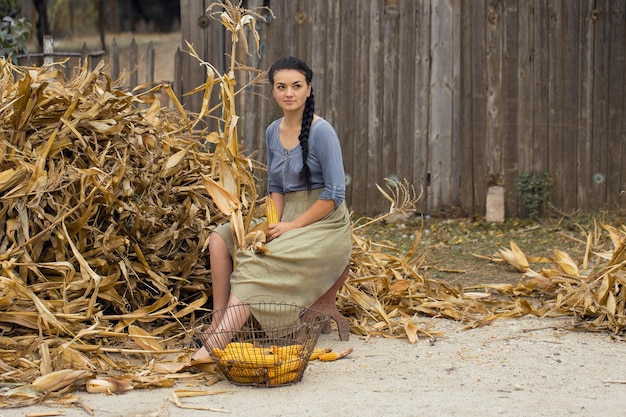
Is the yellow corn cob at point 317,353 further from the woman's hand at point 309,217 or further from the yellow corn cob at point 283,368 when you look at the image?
the woman's hand at point 309,217

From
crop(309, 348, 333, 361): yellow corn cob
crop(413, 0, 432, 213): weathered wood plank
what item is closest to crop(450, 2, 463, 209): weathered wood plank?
crop(413, 0, 432, 213): weathered wood plank

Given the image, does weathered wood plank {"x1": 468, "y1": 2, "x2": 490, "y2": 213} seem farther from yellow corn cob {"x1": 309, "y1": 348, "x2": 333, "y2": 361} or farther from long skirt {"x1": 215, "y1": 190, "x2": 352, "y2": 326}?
yellow corn cob {"x1": 309, "y1": 348, "x2": 333, "y2": 361}

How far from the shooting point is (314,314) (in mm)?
4801

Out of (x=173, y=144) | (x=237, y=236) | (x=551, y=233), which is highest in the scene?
(x=173, y=144)

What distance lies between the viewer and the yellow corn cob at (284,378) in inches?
159

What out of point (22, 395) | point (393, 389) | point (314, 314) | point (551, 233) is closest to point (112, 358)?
point (22, 395)

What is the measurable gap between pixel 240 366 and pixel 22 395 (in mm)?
873

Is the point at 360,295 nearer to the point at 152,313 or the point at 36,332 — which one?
the point at 152,313

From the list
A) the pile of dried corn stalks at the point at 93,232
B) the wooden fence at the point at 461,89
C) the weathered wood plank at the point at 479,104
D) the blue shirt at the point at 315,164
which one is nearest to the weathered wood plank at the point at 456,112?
the wooden fence at the point at 461,89

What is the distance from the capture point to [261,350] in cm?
413

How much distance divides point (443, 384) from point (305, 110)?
1.57m

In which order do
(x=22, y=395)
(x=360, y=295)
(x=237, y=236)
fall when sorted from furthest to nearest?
(x=360, y=295) → (x=237, y=236) → (x=22, y=395)

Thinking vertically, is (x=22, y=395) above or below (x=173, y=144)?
below

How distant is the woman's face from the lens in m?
4.78
